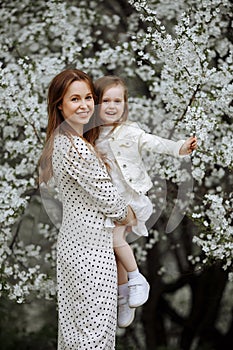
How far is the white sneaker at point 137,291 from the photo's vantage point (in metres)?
3.46

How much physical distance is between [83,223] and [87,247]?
11 cm

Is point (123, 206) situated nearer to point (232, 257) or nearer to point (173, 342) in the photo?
point (232, 257)

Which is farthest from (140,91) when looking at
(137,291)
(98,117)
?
(137,291)

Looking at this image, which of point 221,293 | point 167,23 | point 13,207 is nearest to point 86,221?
point 13,207

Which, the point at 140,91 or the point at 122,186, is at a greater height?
the point at 140,91

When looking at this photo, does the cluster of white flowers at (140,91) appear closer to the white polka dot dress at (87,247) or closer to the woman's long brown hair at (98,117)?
the woman's long brown hair at (98,117)

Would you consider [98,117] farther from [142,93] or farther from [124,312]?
[142,93]

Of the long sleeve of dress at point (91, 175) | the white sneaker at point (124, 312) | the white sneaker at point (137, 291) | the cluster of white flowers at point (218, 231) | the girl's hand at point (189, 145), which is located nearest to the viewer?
the long sleeve of dress at point (91, 175)

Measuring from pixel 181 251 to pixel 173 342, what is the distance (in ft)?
2.73

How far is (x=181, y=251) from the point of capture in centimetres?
633

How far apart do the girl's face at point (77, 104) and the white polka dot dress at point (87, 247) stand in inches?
3.8

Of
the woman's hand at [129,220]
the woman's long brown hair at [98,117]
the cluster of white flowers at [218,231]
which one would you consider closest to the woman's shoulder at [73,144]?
the woman's long brown hair at [98,117]

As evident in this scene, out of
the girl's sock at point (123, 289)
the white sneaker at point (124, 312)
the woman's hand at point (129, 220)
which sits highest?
the woman's hand at point (129, 220)

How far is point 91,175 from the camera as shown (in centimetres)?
319
